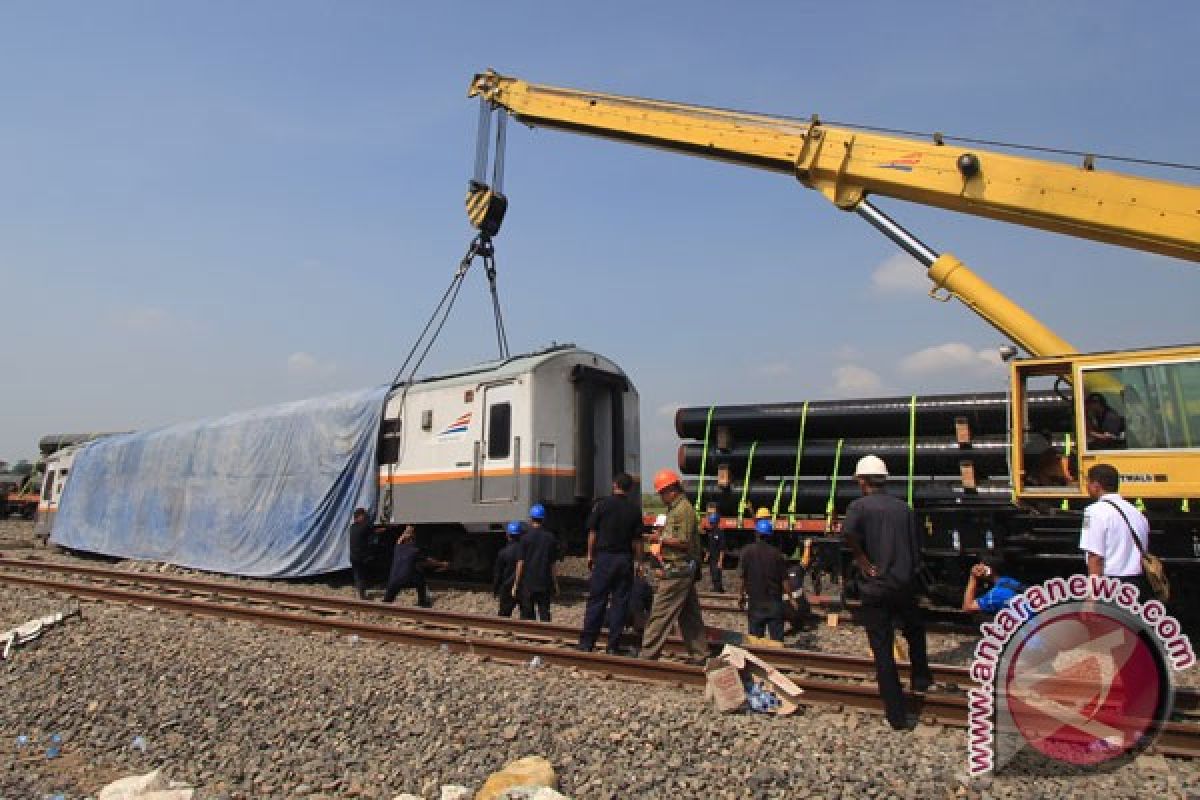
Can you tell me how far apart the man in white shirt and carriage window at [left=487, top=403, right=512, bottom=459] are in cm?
826

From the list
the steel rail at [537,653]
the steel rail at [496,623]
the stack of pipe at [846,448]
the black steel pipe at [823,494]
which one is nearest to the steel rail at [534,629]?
the steel rail at [496,623]

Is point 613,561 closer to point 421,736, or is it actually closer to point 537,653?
point 537,653

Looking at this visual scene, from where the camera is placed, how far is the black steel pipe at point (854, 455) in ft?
35.0

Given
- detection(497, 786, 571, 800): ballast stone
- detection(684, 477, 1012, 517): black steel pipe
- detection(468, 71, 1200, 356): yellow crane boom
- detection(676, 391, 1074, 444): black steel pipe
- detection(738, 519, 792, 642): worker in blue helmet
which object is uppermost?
detection(468, 71, 1200, 356): yellow crane boom

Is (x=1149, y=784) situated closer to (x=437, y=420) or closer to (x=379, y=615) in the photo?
(x=379, y=615)

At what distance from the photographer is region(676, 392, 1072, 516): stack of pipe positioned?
34.6ft

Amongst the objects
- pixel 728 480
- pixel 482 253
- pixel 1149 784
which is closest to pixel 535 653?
pixel 1149 784

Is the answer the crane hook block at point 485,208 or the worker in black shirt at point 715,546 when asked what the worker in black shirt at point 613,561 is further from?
the crane hook block at point 485,208

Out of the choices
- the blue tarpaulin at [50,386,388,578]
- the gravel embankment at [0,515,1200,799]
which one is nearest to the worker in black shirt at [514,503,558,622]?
the gravel embankment at [0,515,1200,799]

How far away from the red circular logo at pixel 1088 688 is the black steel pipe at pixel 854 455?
4.31 m

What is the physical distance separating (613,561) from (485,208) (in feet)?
26.6

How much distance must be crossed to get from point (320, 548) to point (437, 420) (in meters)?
3.79

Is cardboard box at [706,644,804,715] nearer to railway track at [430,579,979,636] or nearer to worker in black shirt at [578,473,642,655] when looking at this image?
worker in black shirt at [578,473,642,655]

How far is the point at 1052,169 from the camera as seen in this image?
8484 mm
